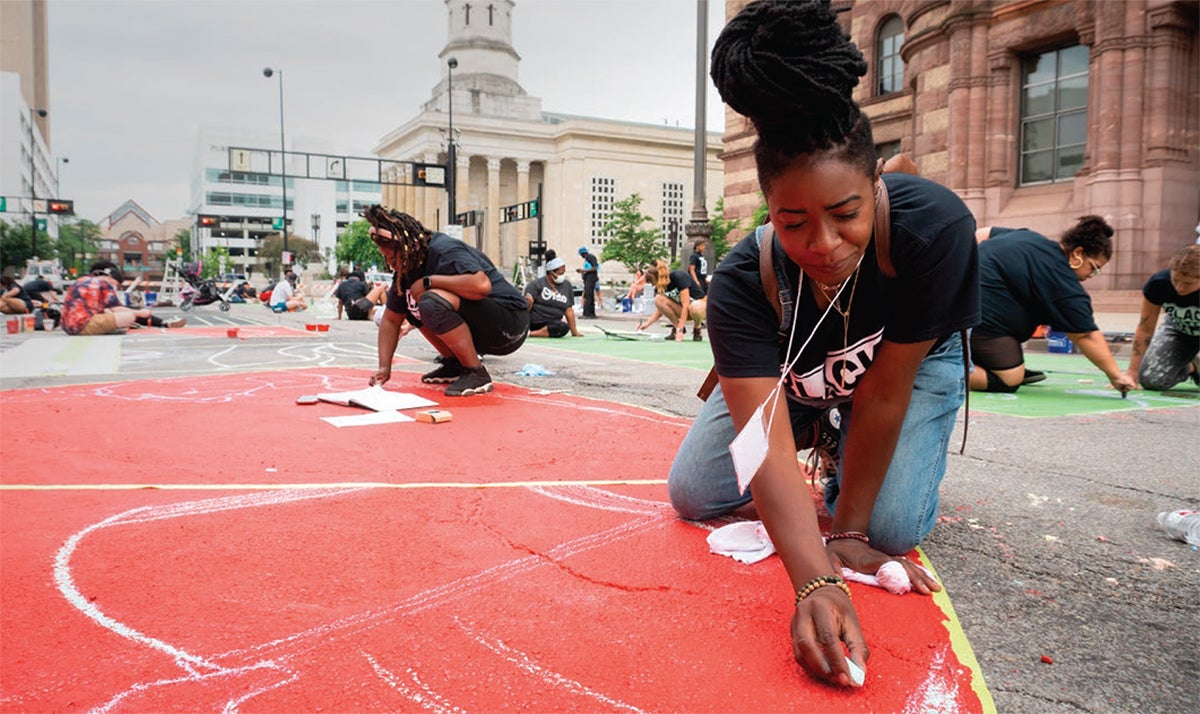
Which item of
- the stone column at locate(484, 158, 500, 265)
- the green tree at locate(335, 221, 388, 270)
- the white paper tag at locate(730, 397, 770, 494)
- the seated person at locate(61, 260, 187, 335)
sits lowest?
the white paper tag at locate(730, 397, 770, 494)

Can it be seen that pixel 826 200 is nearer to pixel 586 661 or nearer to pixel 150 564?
pixel 586 661

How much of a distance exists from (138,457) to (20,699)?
239cm

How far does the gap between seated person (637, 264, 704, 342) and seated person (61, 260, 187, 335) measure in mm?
8539

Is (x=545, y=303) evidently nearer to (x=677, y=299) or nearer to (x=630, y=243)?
(x=677, y=299)

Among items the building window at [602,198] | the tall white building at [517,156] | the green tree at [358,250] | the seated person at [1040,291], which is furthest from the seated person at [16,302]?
the green tree at [358,250]

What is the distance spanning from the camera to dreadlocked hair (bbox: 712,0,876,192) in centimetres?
163

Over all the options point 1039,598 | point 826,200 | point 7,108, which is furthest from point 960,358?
point 7,108

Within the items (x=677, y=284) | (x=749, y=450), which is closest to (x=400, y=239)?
(x=749, y=450)

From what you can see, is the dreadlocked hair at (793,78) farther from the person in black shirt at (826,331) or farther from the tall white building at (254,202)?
the tall white building at (254,202)

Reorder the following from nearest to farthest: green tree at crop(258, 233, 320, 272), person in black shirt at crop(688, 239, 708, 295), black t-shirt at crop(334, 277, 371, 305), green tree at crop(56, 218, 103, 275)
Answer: person in black shirt at crop(688, 239, 708, 295) < black t-shirt at crop(334, 277, 371, 305) < green tree at crop(56, 218, 103, 275) < green tree at crop(258, 233, 320, 272)

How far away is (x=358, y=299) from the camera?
60.8 ft

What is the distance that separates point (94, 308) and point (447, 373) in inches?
348

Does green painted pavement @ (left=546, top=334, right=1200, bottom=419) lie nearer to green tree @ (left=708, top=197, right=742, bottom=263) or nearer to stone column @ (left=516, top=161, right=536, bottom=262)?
green tree @ (left=708, top=197, right=742, bottom=263)

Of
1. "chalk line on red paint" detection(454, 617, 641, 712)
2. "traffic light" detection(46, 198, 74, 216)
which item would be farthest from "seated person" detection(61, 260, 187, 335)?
"traffic light" detection(46, 198, 74, 216)
